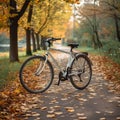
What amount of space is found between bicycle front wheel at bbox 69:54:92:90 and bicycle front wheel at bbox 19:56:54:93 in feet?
2.24

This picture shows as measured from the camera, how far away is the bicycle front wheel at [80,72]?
28.2 feet

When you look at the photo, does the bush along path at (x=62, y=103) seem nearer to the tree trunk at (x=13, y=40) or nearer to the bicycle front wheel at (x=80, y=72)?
the bicycle front wheel at (x=80, y=72)

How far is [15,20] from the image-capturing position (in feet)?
55.9

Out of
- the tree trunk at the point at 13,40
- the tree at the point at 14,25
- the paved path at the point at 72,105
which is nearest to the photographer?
the paved path at the point at 72,105

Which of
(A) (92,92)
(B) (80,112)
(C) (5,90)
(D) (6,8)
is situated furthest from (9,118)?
(D) (6,8)

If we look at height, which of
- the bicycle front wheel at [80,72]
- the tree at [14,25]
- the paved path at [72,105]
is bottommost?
the paved path at [72,105]

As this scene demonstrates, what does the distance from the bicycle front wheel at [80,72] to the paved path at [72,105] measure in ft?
0.62

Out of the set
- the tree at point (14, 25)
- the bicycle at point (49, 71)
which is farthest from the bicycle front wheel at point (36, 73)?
the tree at point (14, 25)

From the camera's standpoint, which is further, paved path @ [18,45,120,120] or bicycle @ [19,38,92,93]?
bicycle @ [19,38,92,93]

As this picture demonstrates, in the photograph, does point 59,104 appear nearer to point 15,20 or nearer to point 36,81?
point 36,81

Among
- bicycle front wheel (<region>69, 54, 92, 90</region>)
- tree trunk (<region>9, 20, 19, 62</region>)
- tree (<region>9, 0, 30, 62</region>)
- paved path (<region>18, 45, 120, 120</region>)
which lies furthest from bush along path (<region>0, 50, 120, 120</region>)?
tree trunk (<region>9, 20, 19, 62</region>)

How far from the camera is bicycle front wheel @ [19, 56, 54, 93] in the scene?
7969mm

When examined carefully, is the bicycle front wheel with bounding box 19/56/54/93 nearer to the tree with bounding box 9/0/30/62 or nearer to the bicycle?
the bicycle

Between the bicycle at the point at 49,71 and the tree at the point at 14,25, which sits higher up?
the tree at the point at 14,25
